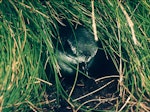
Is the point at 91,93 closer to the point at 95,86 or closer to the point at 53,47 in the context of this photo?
the point at 95,86

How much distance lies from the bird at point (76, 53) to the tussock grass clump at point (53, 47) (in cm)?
4

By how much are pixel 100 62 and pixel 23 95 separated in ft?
1.17

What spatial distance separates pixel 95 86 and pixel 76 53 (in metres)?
0.15

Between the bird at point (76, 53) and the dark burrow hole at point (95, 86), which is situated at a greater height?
the bird at point (76, 53)

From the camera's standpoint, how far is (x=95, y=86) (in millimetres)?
1255

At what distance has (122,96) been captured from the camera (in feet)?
3.93

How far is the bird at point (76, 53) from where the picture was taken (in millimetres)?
1252

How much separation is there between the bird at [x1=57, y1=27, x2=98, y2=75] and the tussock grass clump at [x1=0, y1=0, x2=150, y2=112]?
1.5 inches

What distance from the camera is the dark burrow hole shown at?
1.19 m

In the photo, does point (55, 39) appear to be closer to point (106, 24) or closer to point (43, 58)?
point (43, 58)

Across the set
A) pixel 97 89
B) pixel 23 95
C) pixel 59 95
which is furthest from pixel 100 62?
pixel 23 95

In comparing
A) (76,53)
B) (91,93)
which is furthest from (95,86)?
(76,53)

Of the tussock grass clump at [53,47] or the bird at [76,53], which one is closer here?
the tussock grass clump at [53,47]

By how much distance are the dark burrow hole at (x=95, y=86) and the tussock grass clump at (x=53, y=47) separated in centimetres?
2
